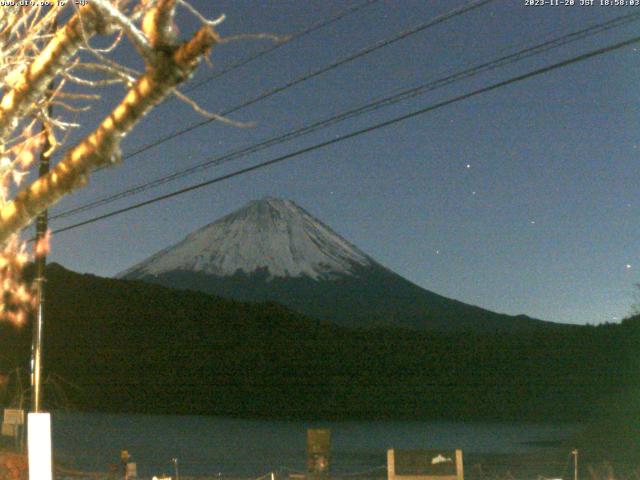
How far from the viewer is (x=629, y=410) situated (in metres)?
55.4

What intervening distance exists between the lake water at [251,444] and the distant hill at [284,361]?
17683mm

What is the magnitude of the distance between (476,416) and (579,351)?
16.1 metres

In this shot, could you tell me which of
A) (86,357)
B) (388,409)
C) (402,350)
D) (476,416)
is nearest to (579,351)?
(476,416)

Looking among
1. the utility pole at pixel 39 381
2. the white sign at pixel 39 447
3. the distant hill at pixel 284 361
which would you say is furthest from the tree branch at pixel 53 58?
the distant hill at pixel 284 361

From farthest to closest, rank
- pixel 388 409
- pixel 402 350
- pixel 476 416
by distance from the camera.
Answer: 1. pixel 402 350
2. pixel 388 409
3. pixel 476 416

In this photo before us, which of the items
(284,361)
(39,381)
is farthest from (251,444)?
(284,361)

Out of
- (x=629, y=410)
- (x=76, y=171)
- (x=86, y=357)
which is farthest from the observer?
(x=86, y=357)

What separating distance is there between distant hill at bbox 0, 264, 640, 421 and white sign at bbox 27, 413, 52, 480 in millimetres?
84581

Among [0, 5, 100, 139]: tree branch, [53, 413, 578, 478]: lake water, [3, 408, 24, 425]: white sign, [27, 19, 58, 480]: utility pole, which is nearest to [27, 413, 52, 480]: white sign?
[27, 19, 58, 480]: utility pole

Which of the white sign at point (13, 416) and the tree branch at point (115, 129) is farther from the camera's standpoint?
the white sign at point (13, 416)

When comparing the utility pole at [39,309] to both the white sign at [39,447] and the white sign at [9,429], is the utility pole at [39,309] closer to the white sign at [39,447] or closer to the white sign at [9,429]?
the white sign at [39,447]

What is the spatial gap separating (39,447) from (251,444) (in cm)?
4998

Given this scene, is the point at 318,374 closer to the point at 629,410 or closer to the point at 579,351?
the point at 579,351

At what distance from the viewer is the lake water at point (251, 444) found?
3782cm
